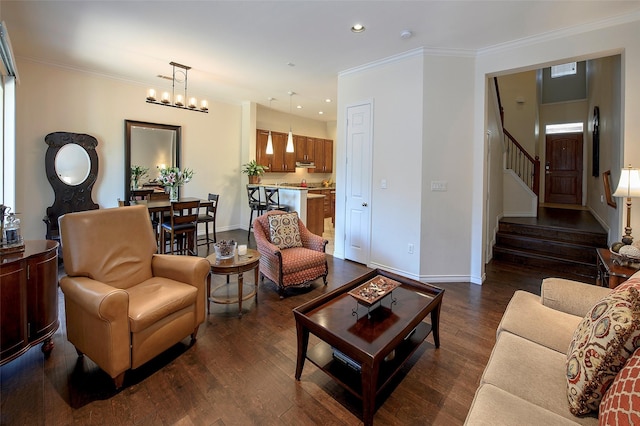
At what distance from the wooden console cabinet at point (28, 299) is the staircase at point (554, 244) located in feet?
18.3

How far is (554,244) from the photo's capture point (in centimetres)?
455

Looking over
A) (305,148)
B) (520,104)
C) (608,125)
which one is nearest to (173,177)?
(305,148)

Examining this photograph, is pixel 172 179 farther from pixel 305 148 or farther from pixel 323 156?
pixel 323 156

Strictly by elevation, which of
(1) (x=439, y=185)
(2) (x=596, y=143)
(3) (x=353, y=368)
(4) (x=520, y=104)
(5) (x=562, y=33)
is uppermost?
(4) (x=520, y=104)

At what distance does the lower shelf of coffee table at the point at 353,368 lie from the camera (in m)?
1.78

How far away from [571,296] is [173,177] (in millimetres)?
5201

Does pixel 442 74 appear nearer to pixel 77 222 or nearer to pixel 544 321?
pixel 544 321

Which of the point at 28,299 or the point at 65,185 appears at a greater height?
the point at 65,185

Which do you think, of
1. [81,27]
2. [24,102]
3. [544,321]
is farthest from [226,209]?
[544,321]

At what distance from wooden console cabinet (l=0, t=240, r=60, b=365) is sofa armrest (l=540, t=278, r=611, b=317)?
352 centimetres

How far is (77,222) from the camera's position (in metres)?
2.21

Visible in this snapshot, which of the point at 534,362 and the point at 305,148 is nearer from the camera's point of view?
the point at 534,362

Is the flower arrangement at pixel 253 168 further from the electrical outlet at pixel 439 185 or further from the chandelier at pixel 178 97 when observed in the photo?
the electrical outlet at pixel 439 185

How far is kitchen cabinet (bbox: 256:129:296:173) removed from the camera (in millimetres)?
7184
